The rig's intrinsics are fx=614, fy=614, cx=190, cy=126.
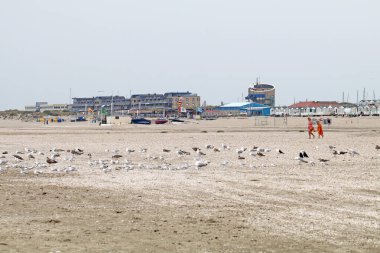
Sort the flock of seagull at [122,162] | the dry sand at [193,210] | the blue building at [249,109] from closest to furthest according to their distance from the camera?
the dry sand at [193,210], the flock of seagull at [122,162], the blue building at [249,109]

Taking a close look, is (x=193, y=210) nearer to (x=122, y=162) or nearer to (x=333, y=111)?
(x=122, y=162)

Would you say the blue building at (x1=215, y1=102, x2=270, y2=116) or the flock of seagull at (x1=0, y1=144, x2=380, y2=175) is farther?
the blue building at (x1=215, y1=102, x2=270, y2=116)

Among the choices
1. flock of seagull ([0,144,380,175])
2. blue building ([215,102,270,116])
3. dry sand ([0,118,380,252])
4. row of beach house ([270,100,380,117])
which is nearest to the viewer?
dry sand ([0,118,380,252])

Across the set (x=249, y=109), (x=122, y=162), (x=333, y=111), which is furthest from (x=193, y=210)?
(x=249, y=109)

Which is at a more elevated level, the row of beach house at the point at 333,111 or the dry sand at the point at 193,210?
the row of beach house at the point at 333,111

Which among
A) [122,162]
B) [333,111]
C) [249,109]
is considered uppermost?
[249,109]

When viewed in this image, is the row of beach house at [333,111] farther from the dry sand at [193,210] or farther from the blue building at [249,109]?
the dry sand at [193,210]

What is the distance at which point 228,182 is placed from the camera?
14.8 metres

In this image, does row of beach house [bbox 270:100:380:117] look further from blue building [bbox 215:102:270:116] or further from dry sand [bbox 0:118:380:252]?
dry sand [bbox 0:118:380:252]

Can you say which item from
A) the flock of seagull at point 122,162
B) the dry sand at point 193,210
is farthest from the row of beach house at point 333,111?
the dry sand at point 193,210

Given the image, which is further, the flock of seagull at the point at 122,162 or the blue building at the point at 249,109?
the blue building at the point at 249,109

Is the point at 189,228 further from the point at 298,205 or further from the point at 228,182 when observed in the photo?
the point at 228,182

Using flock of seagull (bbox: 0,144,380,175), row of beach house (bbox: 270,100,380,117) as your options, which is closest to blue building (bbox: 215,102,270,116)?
row of beach house (bbox: 270,100,380,117)

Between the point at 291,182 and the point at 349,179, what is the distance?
5.10ft
